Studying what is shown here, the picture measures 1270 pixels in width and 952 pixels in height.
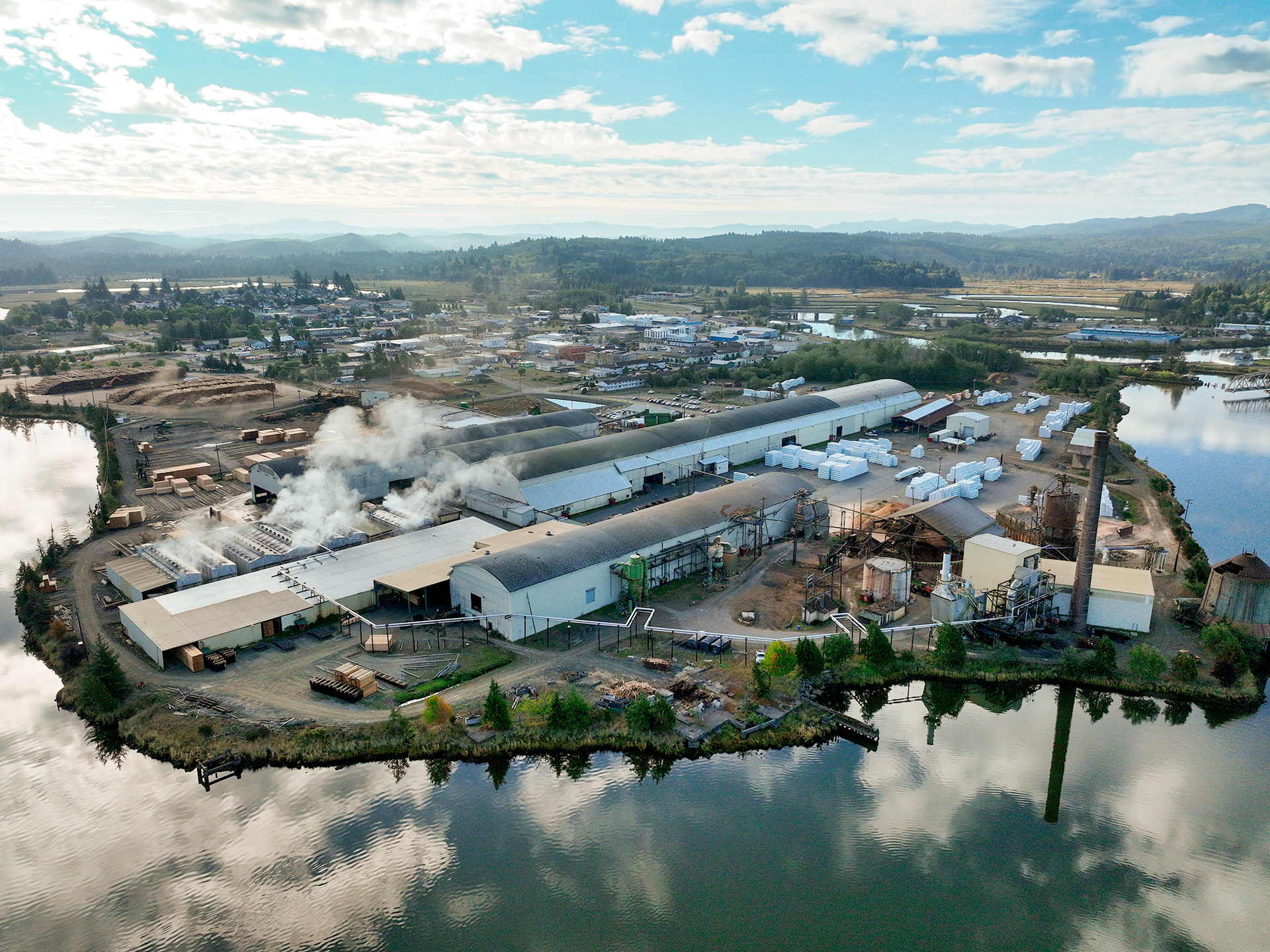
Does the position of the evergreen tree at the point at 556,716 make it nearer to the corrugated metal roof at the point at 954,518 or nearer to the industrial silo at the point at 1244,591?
the corrugated metal roof at the point at 954,518

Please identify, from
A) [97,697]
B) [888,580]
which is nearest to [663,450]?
A: [888,580]

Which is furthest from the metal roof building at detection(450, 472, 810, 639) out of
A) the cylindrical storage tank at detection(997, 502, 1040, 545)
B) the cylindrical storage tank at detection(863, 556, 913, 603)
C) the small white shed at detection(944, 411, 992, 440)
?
the small white shed at detection(944, 411, 992, 440)

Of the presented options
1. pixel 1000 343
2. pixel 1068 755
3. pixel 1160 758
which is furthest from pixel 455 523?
pixel 1000 343

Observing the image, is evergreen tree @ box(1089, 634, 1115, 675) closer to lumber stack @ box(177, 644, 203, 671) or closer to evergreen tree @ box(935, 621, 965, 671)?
evergreen tree @ box(935, 621, 965, 671)

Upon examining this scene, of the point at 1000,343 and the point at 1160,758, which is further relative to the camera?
the point at 1000,343

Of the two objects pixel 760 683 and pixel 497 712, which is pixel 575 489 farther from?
pixel 497 712

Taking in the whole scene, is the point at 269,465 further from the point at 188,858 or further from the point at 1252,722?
the point at 1252,722
